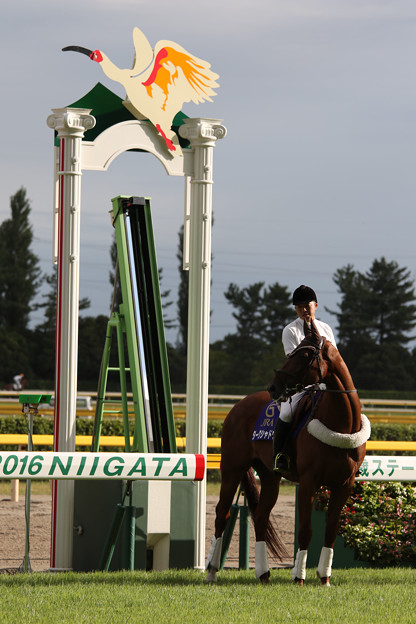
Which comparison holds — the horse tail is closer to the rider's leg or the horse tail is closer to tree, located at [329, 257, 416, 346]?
the rider's leg

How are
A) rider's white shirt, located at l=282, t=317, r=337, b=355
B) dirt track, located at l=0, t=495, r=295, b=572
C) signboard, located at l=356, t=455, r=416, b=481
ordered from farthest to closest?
dirt track, located at l=0, t=495, r=295, b=572 < signboard, located at l=356, t=455, r=416, b=481 < rider's white shirt, located at l=282, t=317, r=337, b=355

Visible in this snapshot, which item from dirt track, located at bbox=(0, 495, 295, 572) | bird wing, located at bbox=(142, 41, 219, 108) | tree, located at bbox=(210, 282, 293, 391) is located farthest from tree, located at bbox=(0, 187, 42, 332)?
bird wing, located at bbox=(142, 41, 219, 108)

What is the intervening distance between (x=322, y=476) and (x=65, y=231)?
2.89m

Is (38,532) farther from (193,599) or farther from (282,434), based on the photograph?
(193,599)

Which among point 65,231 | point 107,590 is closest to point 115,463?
point 107,590

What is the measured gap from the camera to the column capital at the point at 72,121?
786 centimetres

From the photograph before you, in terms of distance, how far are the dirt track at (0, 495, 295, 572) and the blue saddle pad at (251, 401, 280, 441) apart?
39.9 inches

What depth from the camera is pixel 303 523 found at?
648 centimetres

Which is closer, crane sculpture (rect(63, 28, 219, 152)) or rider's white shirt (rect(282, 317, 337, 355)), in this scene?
rider's white shirt (rect(282, 317, 337, 355))

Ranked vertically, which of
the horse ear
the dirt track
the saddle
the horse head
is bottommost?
the dirt track

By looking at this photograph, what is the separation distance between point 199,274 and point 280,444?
2.01 meters

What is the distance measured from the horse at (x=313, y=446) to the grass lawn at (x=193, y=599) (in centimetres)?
25

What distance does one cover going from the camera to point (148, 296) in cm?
851

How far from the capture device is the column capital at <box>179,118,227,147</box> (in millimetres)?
8250
